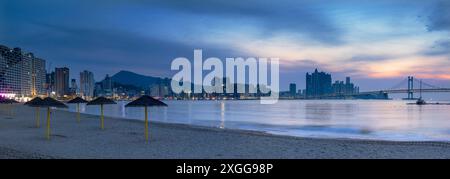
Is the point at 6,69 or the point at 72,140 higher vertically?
the point at 6,69

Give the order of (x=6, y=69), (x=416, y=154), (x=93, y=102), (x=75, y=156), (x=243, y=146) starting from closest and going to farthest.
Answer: (x=75, y=156)
(x=416, y=154)
(x=243, y=146)
(x=93, y=102)
(x=6, y=69)

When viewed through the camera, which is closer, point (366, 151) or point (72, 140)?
point (366, 151)

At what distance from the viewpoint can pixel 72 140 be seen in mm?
15289

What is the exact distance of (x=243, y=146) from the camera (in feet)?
45.6

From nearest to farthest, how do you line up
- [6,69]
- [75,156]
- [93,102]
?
[75,156], [93,102], [6,69]

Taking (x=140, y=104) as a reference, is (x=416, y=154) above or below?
below
